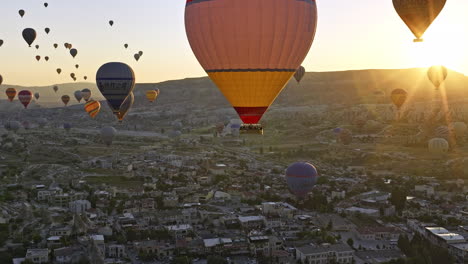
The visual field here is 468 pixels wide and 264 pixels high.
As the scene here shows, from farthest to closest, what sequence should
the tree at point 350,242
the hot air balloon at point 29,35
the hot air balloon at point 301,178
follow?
the hot air balloon at point 29,35 < the hot air balloon at point 301,178 < the tree at point 350,242

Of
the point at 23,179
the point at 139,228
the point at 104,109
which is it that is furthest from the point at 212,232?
the point at 104,109

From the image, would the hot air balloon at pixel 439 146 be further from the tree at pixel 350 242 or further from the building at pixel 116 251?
the building at pixel 116 251

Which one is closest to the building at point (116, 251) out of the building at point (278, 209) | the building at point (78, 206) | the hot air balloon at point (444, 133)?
the building at point (78, 206)

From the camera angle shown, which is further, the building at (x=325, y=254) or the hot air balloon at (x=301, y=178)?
the hot air balloon at (x=301, y=178)

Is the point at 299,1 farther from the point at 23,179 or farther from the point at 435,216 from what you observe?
the point at 23,179

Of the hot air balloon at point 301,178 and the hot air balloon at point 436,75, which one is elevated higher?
the hot air balloon at point 436,75

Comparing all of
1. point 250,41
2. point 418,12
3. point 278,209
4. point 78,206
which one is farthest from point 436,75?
point 250,41

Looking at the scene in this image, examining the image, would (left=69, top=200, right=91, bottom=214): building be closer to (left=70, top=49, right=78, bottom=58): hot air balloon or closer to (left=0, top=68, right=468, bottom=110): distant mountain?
(left=70, top=49, right=78, bottom=58): hot air balloon
